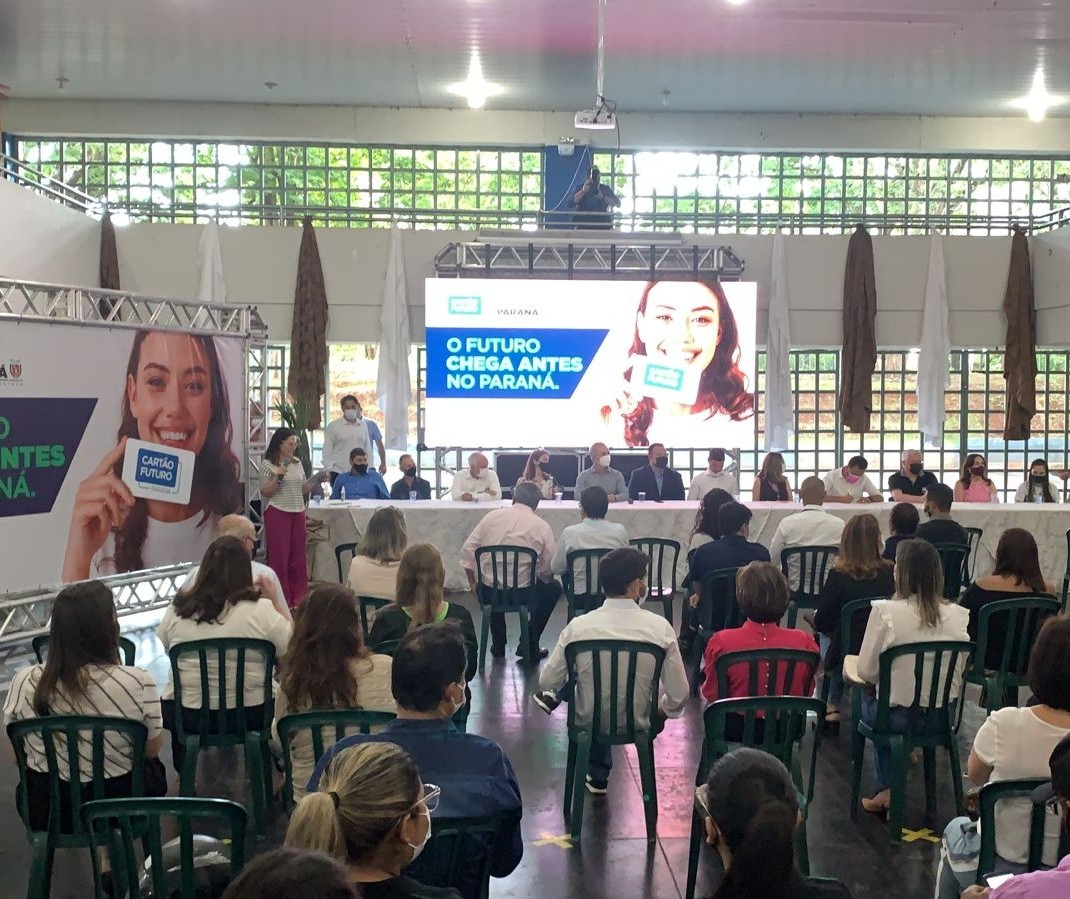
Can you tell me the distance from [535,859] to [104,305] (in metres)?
10.2

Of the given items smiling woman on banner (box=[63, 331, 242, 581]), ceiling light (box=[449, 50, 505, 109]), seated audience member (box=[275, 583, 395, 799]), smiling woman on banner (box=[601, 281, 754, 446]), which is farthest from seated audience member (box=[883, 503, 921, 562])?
ceiling light (box=[449, 50, 505, 109])

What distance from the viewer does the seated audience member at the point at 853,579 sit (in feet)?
15.5

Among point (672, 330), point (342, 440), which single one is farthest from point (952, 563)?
point (342, 440)

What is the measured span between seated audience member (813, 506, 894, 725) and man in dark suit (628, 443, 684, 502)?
14.1ft

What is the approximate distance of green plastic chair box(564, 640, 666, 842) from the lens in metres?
3.63

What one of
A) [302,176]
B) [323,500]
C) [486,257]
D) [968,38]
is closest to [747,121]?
[968,38]

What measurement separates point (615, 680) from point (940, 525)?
339cm

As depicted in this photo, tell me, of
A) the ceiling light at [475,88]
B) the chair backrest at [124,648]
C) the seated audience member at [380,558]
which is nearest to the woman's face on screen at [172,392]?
the seated audience member at [380,558]

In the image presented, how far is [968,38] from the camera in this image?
32.4 feet

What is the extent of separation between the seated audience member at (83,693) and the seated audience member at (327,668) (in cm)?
42

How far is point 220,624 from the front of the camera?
12.4 ft

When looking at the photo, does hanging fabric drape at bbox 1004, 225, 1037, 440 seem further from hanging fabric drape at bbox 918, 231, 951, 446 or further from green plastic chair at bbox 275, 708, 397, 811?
green plastic chair at bbox 275, 708, 397, 811

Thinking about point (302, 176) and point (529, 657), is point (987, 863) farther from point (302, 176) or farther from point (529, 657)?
point (302, 176)

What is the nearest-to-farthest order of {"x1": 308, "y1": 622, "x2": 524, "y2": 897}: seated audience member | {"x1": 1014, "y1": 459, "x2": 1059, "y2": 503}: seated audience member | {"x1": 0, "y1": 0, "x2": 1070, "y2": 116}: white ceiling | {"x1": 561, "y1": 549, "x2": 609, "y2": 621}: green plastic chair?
{"x1": 308, "y1": 622, "x2": 524, "y2": 897}: seated audience member < {"x1": 561, "y1": 549, "x2": 609, "y2": 621}: green plastic chair < {"x1": 0, "y1": 0, "x2": 1070, "y2": 116}: white ceiling < {"x1": 1014, "y1": 459, "x2": 1059, "y2": 503}: seated audience member
